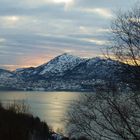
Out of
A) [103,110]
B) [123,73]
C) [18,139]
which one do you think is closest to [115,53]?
[123,73]

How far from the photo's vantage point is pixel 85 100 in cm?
1412

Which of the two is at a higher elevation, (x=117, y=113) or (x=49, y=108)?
(x=117, y=113)

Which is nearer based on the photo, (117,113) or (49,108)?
(117,113)

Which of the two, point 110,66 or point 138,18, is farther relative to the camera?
point 110,66

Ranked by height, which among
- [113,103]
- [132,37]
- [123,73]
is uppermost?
[132,37]

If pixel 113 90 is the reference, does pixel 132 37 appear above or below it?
above

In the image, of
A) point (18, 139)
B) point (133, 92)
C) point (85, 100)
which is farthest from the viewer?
point (85, 100)

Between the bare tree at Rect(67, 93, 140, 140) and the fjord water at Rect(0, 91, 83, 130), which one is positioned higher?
the bare tree at Rect(67, 93, 140, 140)

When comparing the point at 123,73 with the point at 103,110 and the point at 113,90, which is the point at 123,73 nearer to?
the point at 113,90

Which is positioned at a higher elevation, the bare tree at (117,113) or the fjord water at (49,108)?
the bare tree at (117,113)

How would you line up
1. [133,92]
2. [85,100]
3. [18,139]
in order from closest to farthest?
[133,92] → [18,139] → [85,100]

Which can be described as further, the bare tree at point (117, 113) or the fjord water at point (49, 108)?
the fjord water at point (49, 108)

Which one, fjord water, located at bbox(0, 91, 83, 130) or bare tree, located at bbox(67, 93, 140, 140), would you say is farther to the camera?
fjord water, located at bbox(0, 91, 83, 130)

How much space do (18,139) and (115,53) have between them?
3.81 m
